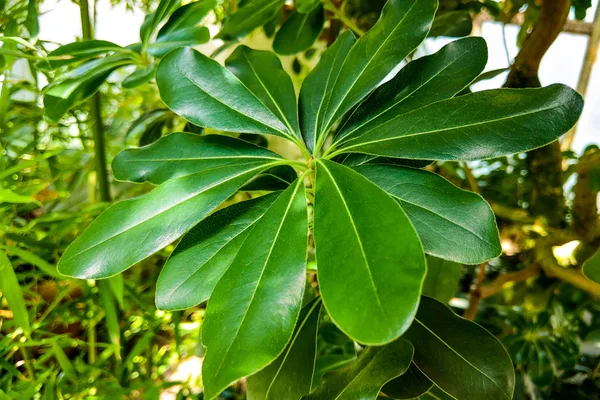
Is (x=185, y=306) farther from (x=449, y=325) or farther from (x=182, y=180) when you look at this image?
(x=449, y=325)

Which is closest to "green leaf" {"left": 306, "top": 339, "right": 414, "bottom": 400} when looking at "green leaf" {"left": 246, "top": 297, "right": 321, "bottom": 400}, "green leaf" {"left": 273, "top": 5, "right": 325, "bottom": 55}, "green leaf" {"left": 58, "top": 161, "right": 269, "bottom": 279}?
"green leaf" {"left": 246, "top": 297, "right": 321, "bottom": 400}

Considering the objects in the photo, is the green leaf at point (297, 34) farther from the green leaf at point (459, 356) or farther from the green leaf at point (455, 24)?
the green leaf at point (459, 356)

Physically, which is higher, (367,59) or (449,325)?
(367,59)

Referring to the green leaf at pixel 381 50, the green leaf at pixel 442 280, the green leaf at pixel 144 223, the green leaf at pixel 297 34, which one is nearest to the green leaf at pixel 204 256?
the green leaf at pixel 144 223

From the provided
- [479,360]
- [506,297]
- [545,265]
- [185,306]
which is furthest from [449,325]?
[506,297]

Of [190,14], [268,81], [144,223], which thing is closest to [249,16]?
[190,14]

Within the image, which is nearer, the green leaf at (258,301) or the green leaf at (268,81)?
the green leaf at (258,301)
